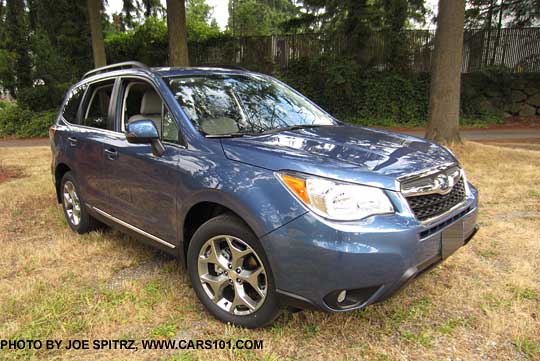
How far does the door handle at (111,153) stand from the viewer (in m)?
3.37

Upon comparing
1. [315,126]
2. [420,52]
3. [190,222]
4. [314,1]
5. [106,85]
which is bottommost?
[190,222]

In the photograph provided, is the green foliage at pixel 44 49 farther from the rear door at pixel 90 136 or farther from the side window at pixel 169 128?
the side window at pixel 169 128

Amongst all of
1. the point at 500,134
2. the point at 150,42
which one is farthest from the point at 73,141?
the point at 150,42

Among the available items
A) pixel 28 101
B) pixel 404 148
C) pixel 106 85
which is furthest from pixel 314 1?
pixel 404 148

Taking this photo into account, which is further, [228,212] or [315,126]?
[315,126]

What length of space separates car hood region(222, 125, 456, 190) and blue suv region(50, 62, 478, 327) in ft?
0.04

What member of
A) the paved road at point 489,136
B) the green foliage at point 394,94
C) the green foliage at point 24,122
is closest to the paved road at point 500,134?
the paved road at point 489,136

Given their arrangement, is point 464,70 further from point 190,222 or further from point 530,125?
point 190,222

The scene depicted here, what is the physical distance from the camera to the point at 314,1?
15.4 meters

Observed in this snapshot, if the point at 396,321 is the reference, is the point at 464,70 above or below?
above

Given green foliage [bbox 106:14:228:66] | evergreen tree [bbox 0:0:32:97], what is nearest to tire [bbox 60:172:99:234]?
evergreen tree [bbox 0:0:32:97]

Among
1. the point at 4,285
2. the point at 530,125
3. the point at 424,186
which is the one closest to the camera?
the point at 424,186

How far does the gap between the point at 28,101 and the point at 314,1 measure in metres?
11.8

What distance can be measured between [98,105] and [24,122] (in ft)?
45.4
